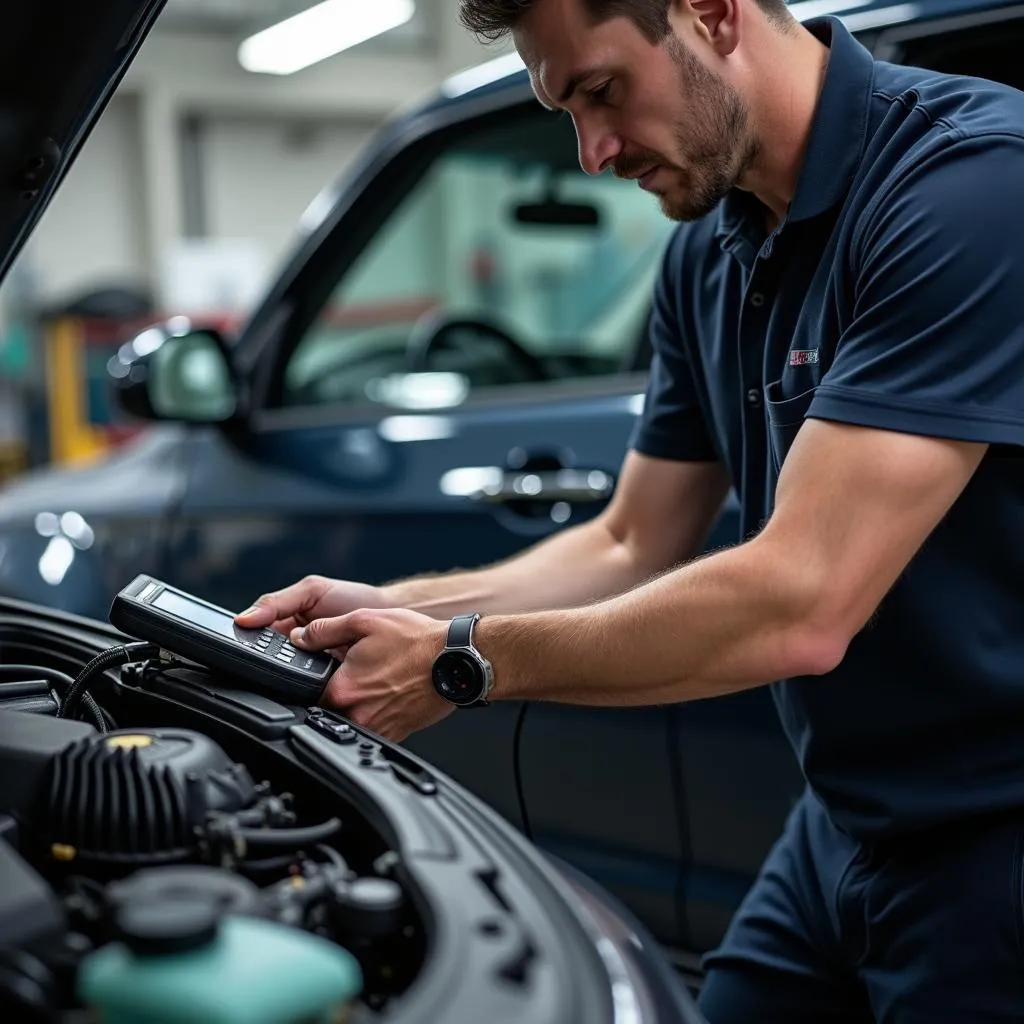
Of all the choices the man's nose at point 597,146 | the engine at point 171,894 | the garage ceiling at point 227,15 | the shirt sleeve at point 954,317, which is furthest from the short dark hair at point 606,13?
the garage ceiling at point 227,15

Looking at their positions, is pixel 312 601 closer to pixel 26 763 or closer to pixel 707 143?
pixel 26 763

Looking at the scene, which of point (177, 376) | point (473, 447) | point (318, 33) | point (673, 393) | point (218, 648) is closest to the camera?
point (218, 648)

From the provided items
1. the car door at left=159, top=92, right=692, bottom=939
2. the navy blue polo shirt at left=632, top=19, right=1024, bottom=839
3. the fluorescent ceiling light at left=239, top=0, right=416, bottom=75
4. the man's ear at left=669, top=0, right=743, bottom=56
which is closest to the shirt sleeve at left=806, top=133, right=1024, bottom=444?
the navy blue polo shirt at left=632, top=19, right=1024, bottom=839

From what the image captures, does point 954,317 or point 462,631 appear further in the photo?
point 462,631

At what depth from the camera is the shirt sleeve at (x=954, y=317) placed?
1.22 metres

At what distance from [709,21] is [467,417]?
110 cm

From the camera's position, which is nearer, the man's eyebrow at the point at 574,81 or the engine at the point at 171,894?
the engine at the point at 171,894

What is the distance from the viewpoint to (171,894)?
85cm

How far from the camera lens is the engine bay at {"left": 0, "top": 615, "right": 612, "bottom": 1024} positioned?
2.48 ft

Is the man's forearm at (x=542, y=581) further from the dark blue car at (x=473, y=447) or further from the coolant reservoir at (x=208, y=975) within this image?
the coolant reservoir at (x=208, y=975)

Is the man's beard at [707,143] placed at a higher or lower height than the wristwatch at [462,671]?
higher

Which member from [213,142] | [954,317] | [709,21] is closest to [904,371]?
[954,317]

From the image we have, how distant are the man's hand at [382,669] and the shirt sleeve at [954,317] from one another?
1.51 feet

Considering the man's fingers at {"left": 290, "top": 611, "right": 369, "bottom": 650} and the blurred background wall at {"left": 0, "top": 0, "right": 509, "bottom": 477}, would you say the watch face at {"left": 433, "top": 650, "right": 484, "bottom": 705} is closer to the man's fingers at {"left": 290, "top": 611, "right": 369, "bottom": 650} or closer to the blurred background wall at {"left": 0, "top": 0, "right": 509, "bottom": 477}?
the man's fingers at {"left": 290, "top": 611, "right": 369, "bottom": 650}
